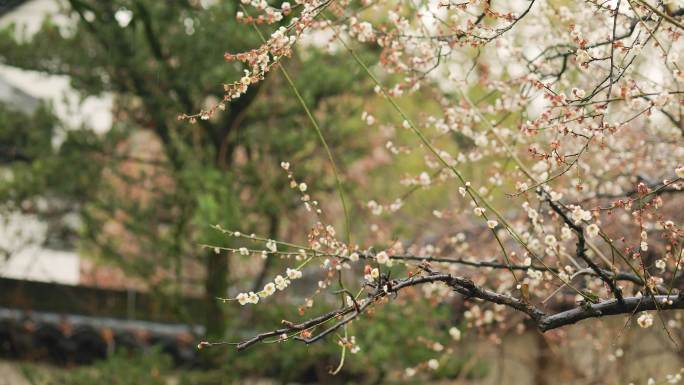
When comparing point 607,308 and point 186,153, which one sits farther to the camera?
point 186,153

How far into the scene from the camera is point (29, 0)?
10.7 meters

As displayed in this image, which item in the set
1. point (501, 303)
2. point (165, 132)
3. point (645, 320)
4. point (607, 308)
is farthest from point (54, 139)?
point (645, 320)

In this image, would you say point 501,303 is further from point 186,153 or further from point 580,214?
point 186,153

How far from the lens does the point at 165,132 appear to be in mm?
5863

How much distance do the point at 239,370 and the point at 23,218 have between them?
2.12m

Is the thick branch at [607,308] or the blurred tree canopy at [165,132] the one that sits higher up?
the blurred tree canopy at [165,132]

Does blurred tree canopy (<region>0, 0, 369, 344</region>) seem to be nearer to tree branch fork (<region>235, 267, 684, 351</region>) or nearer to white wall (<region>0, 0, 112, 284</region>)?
white wall (<region>0, 0, 112, 284</region>)

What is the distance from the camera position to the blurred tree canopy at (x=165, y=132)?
552 centimetres

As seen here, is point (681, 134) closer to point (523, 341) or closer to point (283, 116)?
point (283, 116)

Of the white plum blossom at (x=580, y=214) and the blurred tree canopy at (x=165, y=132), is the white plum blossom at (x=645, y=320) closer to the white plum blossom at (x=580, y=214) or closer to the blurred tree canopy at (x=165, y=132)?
the white plum blossom at (x=580, y=214)

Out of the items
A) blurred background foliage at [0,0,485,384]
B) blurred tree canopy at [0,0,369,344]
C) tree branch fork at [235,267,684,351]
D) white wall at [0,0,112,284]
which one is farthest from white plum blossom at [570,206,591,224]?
white wall at [0,0,112,284]

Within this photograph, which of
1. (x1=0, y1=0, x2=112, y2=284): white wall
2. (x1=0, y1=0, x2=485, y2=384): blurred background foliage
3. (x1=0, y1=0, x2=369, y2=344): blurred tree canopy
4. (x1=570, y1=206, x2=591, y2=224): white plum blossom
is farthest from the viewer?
(x1=0, y1=0, x2=112, y2=284): white wall

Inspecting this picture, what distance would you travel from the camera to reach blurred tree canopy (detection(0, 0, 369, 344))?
18.1 ft

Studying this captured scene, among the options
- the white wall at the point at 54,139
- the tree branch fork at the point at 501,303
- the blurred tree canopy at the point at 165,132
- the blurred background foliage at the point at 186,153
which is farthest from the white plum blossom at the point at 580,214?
the white wall at the point at 54,139
